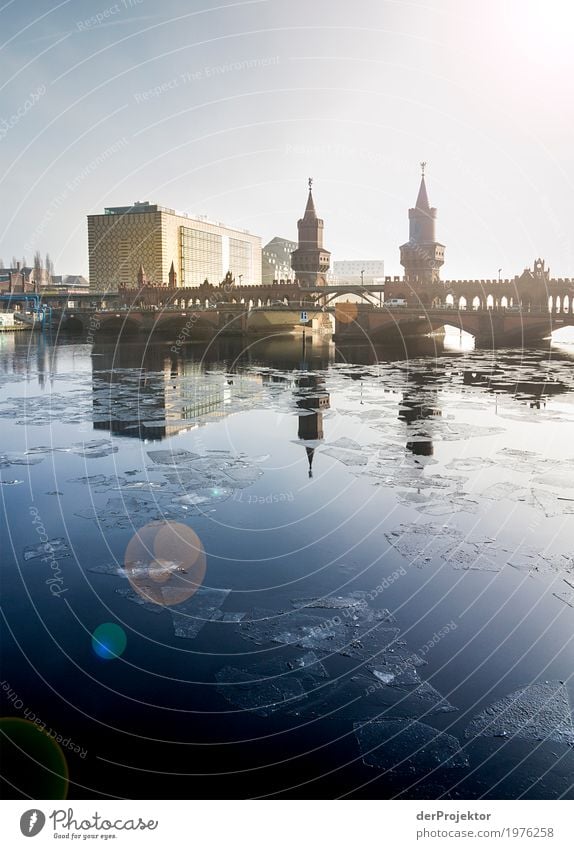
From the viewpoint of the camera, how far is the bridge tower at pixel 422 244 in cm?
10900

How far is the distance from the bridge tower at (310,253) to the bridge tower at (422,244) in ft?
45.2

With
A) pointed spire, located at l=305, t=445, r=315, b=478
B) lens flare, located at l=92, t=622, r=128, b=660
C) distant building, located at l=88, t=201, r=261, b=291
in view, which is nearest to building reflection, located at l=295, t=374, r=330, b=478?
pointed spire, located at l=305, t=445, r=315, b=478

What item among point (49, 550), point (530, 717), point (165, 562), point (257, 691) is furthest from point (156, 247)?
point (530, 717)

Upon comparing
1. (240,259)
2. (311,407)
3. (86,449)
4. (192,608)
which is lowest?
(192,608)

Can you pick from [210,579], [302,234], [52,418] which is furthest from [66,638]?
[302,234]

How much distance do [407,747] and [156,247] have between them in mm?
151296

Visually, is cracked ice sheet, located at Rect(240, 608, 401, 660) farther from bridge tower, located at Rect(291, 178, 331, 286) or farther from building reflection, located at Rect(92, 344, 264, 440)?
bridge tower, located at Rect(291, 178, 331, 286)

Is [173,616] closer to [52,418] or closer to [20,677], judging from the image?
[20,677]

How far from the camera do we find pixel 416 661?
7324mm

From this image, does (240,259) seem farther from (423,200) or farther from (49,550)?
(49,550)

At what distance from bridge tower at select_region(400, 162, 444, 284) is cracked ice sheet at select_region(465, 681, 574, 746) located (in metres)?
107

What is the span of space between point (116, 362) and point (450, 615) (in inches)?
1654

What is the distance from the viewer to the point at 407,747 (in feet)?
19.8

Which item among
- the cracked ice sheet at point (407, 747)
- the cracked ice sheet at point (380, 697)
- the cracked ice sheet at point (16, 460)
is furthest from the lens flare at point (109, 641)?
the cracked ice sheet at point (16, 460)
